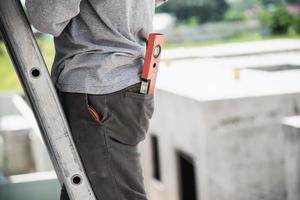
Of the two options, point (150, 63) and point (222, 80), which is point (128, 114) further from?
point (222, 80)

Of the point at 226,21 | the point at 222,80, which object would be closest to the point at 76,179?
the point at 222,80

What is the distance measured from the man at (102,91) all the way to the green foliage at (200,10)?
33.2m

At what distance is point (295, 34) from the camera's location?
97.2 ft

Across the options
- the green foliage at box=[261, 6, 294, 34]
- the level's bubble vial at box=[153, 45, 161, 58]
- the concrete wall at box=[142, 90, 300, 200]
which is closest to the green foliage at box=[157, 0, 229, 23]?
the green foliage at box=[261, 6, 294, 34]

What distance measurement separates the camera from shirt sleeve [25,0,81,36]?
1.54m

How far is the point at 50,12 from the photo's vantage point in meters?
1.55

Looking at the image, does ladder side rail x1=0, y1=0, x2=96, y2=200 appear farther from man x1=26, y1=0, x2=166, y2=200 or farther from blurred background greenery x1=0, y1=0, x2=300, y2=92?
blurred background greenery x1=0, y1=0, x2=300, y2=92

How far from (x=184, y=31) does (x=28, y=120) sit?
2683cm

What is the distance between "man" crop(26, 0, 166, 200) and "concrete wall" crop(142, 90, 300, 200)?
391cm

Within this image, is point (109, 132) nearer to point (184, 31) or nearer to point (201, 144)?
point (201, 144)

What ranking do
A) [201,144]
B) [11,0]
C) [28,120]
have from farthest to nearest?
[28,120], [201,144], [11,0]

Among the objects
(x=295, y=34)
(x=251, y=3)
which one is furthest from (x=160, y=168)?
(x=251, y=3)

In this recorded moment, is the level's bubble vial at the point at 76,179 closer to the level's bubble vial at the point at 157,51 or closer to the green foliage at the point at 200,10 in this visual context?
the level's bubble vial at the point at 157,51

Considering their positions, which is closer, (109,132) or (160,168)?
(109,132)
